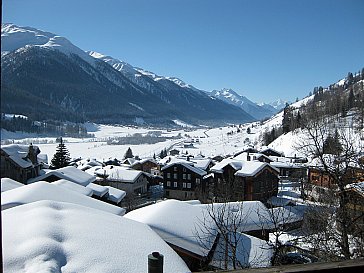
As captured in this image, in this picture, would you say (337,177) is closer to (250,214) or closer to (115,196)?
(250,214)

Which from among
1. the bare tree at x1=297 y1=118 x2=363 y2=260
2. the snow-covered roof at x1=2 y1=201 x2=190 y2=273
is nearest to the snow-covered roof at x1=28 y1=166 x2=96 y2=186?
the snow-covered roof at x1=2 y1=201 x2=190 y2=273

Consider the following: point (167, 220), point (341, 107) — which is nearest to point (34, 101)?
point (341, 107)

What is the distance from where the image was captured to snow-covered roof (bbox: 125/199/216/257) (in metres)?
6.83

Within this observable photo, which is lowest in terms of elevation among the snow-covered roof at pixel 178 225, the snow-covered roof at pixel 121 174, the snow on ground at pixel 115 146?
the snow on ground at pixel 115 146

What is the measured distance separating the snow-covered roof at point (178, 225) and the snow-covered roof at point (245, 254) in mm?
313

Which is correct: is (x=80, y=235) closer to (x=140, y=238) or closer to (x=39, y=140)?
(x=140, y=238)

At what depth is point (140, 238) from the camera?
4.81 metres

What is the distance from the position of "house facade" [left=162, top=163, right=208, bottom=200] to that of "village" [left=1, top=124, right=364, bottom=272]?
90 mm

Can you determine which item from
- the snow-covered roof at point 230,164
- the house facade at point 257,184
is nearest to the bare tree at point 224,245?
the house facade at point 257,184

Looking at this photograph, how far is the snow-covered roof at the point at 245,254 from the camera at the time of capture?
272 inches

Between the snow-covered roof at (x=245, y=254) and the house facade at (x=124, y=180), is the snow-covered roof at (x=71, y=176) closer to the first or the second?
the house facade at (x=124, y=180)

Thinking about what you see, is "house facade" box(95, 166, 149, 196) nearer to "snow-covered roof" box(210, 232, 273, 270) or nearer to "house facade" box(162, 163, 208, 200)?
"house facade" box(162, 163, 208, 200)

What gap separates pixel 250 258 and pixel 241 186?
1524 centimetres

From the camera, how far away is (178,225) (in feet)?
24.8
